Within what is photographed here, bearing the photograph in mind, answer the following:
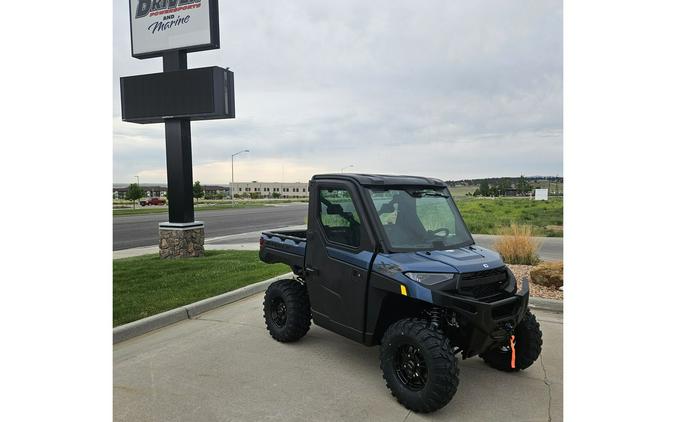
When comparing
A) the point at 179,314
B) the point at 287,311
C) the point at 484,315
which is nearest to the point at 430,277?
the point at 484,315

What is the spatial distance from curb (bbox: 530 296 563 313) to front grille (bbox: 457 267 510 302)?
2928 millimetres

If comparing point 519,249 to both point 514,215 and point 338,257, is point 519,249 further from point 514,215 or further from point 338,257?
point 514,215

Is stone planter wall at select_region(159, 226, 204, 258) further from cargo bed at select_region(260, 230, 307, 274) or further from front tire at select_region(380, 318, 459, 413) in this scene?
front tire at select_region(380, 318, 459, 413)

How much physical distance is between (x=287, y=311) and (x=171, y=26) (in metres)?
9.90

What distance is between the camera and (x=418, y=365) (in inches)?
138

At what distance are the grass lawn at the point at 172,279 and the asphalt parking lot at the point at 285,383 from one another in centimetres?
89

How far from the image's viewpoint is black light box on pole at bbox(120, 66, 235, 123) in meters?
11.1

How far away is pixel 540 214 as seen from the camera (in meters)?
21.1

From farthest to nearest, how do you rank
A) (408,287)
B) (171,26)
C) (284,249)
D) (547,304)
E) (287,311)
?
(171,26) < (547,304) < (284,249) < (287,311) < (408,287)

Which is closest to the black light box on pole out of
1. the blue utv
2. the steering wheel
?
the blue utv

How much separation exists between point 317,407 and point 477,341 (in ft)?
4.56

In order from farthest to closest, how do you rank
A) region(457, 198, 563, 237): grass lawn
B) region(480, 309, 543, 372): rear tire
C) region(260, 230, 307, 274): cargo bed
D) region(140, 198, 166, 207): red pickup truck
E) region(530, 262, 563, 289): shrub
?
region(140, 198, 166, 207): red pickup truck
region(457, 198, 563, 237): grass lawn
region(530, 262, 563, 289): shrub
region(260, 230, 307, 274): cargo bed
region(480, 309, 543, 372): rear tire

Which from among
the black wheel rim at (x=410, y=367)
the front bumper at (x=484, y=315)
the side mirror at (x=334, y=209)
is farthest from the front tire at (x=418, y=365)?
the side mirror at (x=334, y=209)
